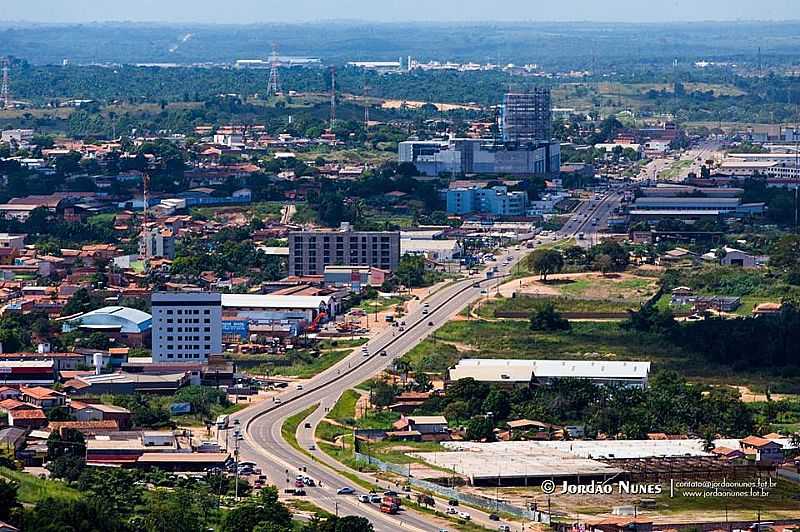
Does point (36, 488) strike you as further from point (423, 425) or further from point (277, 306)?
point (277, 306)

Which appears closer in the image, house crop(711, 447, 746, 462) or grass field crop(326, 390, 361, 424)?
house crop(711, 447, 746, 462)

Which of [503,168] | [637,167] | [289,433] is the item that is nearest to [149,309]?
[289,433]

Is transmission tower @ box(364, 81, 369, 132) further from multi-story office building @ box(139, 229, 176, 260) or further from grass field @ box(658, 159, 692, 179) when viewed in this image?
multi-story office building @ box(139, 229, 176, 260)

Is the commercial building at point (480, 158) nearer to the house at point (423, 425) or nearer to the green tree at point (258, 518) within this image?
the house at point (423, 425)

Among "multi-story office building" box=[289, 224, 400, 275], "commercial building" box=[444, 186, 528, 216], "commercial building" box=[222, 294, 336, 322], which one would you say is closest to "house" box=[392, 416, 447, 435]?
"commercial building" box=[222, 294, 336, 322]

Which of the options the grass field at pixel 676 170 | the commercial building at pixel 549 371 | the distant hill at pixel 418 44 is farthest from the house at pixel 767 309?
the distant hill at pixel 418 44
